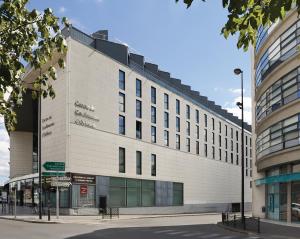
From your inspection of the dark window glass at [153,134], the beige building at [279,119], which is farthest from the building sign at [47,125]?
the beige building at [279,119]

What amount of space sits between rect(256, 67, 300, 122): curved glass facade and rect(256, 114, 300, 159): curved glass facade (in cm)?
137

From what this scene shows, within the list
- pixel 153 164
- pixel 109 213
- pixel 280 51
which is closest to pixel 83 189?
pixel 109 213

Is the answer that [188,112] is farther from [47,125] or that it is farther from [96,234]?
[96,234]

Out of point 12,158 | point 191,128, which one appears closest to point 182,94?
point 191,128

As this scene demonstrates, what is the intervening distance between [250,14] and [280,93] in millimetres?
32865

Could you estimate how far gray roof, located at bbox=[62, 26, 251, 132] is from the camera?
5392 cm

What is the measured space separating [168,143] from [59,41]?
62.8 meters

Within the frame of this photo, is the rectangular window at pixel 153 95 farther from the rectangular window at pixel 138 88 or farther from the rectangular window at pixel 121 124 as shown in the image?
the rectangular window at pixel 121 124

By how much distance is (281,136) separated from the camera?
122ft

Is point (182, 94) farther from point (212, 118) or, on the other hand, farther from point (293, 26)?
point (293, 26)

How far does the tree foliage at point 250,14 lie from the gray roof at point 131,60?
40.2m

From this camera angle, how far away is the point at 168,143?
68.4 m

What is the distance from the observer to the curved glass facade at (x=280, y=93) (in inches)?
1350

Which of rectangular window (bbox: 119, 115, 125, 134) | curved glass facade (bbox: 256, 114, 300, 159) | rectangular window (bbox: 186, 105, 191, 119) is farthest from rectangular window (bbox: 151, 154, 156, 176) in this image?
curved glass facade (bbox: 256, 114, 300, 159)
